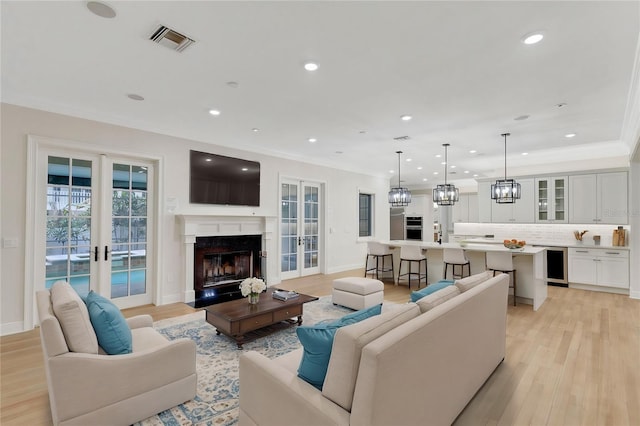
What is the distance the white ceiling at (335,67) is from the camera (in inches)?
89.8

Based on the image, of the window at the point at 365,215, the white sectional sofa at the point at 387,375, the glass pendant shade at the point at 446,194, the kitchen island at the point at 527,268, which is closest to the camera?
the white sectional sofa at the point at 387,375

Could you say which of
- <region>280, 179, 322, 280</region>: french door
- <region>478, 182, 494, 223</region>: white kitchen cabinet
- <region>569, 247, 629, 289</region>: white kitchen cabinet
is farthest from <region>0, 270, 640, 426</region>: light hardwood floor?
<region>478, 182, 494, 223</region>: white kitchen cabinet

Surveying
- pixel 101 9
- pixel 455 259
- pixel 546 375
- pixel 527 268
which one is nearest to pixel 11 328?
pixel 101 9

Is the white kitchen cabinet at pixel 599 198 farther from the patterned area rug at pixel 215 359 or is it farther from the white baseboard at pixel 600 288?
the patterned area rug at pixel 215 359

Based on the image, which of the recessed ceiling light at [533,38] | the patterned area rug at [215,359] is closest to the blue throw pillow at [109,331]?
the patterned area rug at [215,359]

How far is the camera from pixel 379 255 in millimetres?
6660

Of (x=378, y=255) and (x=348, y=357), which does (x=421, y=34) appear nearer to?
(x=348, y=357)

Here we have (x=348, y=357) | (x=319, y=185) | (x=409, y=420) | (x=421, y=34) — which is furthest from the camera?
(x=319, y=185)

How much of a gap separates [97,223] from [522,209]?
879cm

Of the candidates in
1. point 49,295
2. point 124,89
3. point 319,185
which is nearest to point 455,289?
point 49,295

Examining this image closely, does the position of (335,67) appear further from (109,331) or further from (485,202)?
(485,202)

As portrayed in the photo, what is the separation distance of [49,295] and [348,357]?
2.52 meters

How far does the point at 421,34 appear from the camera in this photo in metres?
2.50

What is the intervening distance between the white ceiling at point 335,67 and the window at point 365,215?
149 inches
